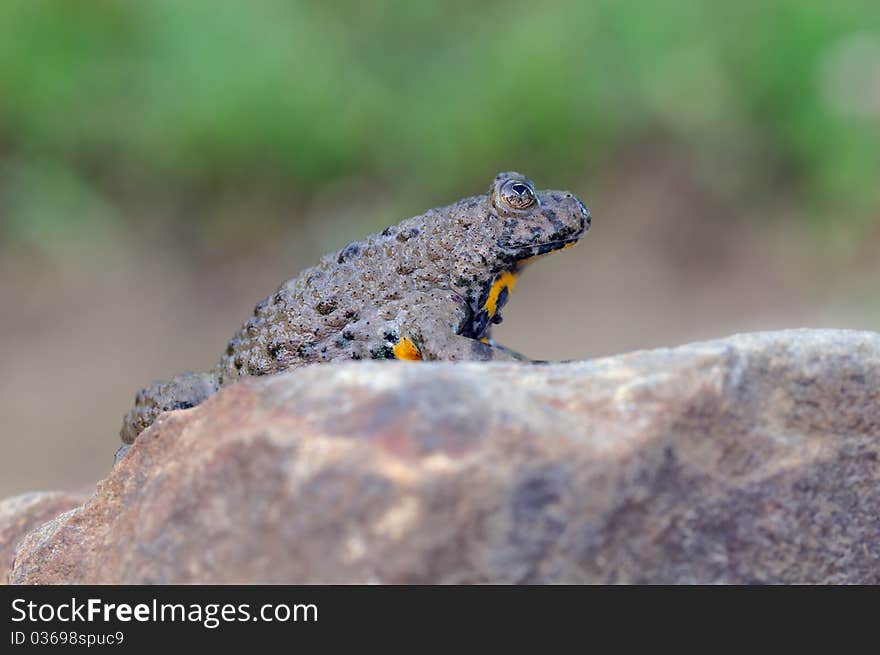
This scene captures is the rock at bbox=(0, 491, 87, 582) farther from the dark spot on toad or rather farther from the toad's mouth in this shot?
the toad's mouth

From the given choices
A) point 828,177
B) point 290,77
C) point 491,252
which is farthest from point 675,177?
point 491,252

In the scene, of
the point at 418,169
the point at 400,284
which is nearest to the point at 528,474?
the point at 400,284

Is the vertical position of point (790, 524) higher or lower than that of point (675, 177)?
lower

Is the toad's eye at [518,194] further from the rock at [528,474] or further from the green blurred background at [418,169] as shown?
the green blurred background at [418,169]

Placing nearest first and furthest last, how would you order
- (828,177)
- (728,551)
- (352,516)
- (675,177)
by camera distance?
(352,516) → (728,551) → (828,177) → (675,177)

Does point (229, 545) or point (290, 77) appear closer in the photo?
point (229, 545)

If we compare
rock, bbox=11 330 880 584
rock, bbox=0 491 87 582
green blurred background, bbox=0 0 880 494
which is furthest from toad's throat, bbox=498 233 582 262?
green blurred background, bbox=0 0 880 494

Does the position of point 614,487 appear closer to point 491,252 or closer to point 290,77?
point 491,252
